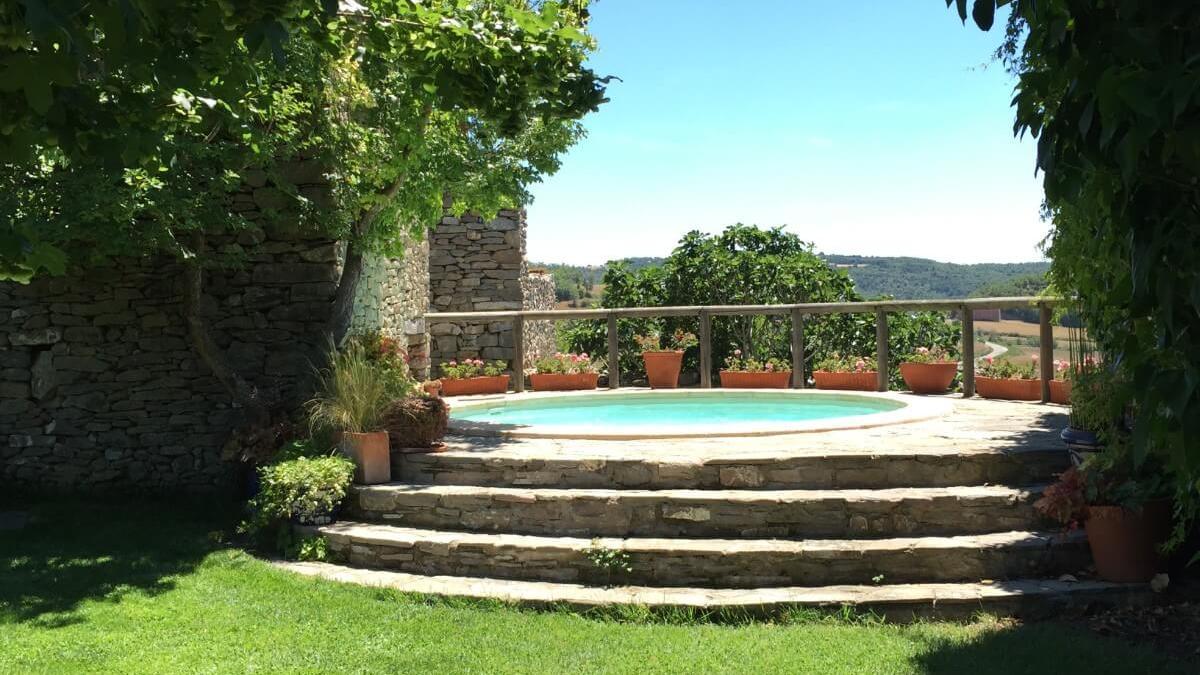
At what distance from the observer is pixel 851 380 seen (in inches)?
438

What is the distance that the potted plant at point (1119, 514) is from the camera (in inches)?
220

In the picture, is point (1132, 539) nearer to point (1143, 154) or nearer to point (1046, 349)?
point (1046, 349)

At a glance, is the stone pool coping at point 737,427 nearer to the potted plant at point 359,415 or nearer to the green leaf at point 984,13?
the potted plant at point 359,415

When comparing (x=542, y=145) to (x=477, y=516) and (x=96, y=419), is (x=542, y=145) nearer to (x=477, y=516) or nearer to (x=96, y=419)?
(x=477, y=516)

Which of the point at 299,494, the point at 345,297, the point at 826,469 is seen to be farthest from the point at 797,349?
the point at 299,494

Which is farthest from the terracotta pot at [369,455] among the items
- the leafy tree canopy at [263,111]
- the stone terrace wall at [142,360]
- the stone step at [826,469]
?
the leafy tree canopy at [263,111]

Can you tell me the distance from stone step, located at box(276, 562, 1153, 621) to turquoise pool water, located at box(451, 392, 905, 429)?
4105 mm

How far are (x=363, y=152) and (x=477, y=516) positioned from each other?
11.1 feet

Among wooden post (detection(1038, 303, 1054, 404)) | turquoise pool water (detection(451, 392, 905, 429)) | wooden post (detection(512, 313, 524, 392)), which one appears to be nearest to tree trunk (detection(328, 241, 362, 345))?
turquoise pool water (detection(451, 392, 905, 429))

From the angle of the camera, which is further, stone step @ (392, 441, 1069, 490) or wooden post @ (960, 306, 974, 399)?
wooden post @ (960, 306, 974, 399)

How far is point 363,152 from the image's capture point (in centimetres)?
801

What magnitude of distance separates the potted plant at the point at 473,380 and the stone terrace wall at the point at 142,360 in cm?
252

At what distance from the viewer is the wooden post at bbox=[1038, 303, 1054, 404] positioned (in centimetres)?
905

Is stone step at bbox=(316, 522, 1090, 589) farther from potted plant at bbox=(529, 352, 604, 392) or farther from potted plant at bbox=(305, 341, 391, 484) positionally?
potted plant at bbox=(529, 352, 604, 392)
